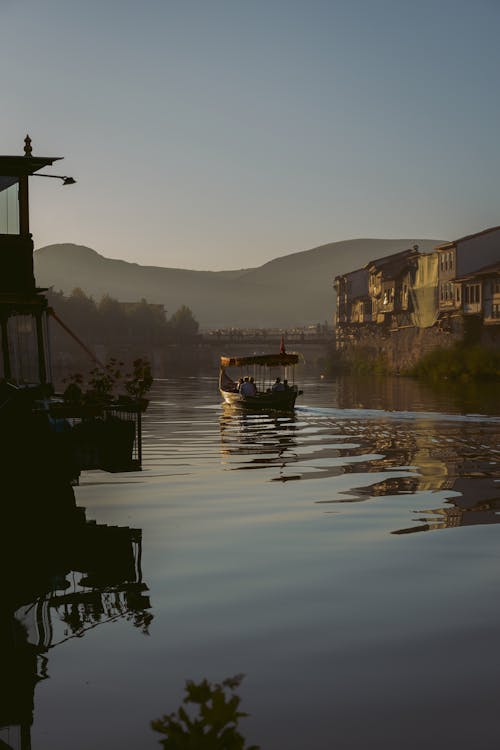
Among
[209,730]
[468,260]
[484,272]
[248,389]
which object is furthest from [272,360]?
[209,730]

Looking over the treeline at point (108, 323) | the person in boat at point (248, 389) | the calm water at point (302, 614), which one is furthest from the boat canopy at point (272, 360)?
the treeline at point (108, 323)

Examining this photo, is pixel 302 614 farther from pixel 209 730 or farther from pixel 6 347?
pixel 6 347

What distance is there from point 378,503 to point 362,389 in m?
58.2

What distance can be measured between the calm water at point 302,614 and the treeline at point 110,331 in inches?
5279

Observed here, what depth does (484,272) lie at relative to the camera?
273 ft

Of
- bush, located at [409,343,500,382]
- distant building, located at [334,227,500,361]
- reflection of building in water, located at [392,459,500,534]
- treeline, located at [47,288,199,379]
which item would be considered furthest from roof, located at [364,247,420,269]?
reflection of building in water, located at [392,459,500,534]

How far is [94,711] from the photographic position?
8.34 m

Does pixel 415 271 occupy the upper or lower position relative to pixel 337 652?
upper

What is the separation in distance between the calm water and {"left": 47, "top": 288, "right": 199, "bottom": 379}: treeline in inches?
5279

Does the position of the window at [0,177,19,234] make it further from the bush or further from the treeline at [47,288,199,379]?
the treeline at [47,288,199,379]

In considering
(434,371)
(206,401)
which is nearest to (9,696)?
(206,401)

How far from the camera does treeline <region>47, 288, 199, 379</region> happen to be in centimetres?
16912

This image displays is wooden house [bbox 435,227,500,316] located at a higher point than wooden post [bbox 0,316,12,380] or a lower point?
higher

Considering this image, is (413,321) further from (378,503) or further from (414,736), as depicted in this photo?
(414,736)
